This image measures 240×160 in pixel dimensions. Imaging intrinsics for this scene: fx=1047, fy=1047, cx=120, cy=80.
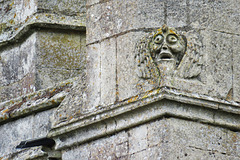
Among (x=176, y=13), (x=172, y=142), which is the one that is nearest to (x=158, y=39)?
(x=176, y=13)

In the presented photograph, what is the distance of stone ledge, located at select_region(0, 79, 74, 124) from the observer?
9.42m

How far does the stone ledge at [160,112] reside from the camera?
8.20m

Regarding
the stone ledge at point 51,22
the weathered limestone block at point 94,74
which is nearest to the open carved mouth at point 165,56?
the weathered limestone block at point 94,74

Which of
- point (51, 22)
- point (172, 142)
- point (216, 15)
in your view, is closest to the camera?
point (172, 142)

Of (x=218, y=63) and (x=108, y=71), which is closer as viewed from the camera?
(x=218, y=63)

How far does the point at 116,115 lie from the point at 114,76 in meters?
0.38

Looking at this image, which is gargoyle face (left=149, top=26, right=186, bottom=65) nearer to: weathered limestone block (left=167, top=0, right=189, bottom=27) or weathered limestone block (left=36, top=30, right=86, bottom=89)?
weathered limestone block (left=167, top=0, right=189, bottom=27)

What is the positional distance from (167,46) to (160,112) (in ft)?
1.84

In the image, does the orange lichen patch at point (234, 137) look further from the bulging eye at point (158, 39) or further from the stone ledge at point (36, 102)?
the stone ledge at point (36, 102)

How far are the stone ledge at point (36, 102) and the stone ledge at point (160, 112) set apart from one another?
75 centimetres

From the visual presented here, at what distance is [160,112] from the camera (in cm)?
820

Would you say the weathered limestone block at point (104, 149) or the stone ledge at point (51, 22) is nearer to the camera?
the weathered limestone block at point (104, 149)

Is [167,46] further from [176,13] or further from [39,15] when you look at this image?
[39,15]

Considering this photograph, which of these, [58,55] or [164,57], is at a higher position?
[164,57]
